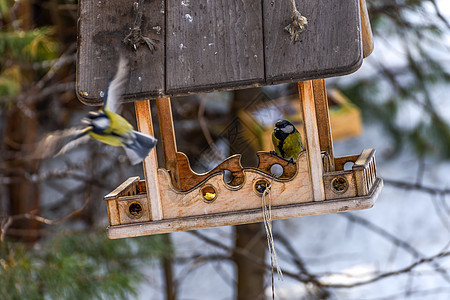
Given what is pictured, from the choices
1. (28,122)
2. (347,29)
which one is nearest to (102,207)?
(28,122)

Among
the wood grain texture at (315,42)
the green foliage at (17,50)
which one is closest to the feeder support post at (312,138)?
the wood grain texture at (315,42)

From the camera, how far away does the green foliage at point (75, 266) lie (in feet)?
8.29

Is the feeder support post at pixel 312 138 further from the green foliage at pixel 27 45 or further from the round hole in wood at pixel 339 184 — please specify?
the green foliage at pixel 27 45

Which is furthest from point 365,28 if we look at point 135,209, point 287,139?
point 135,209

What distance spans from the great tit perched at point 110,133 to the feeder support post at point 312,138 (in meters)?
0.41

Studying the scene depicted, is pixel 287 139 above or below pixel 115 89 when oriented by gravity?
below

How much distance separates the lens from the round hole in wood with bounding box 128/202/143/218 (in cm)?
166

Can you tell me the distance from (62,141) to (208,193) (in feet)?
1.43

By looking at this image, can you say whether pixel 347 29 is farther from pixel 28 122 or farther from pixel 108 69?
pixel 28 122

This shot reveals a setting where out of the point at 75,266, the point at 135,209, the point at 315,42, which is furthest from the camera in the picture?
the point at 75,266

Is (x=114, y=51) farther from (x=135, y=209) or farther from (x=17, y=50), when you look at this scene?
(x=17, y=50)

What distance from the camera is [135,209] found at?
167cm

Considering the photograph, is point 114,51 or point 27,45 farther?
point 27,45

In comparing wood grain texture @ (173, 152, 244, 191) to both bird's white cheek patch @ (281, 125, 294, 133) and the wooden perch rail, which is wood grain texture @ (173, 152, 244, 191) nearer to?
the wooden perch rail
